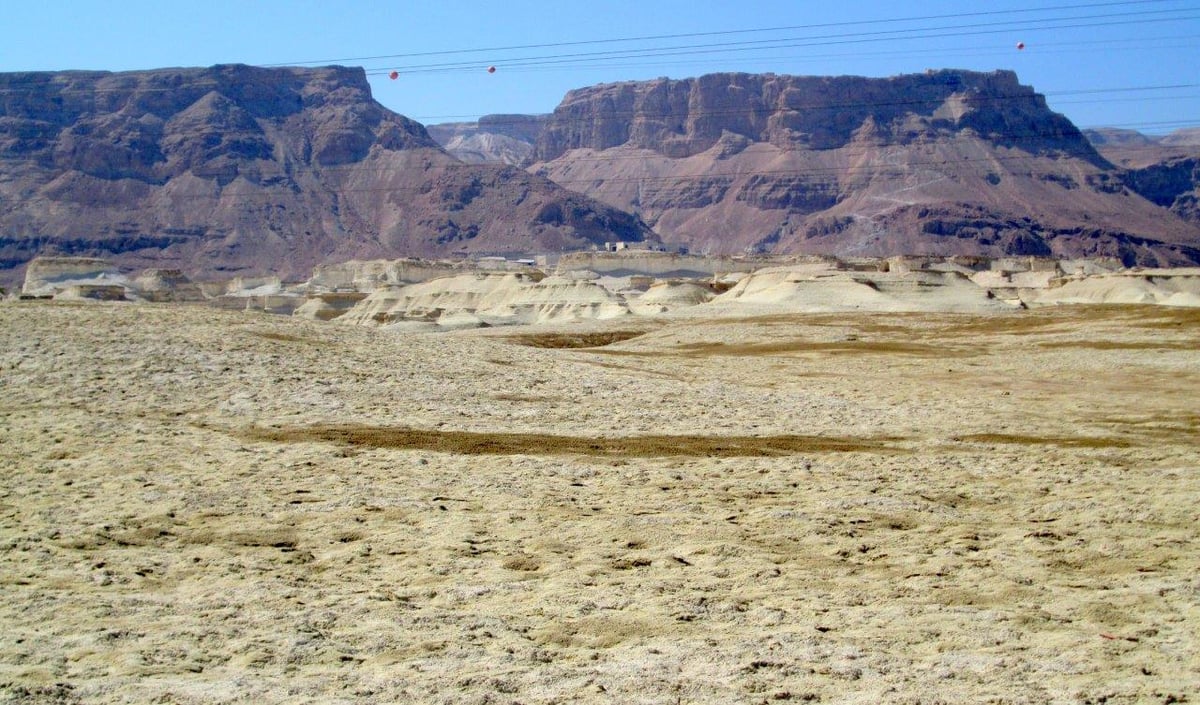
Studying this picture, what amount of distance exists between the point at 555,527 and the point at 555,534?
0.27 metres

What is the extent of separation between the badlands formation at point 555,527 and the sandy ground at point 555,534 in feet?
0.14

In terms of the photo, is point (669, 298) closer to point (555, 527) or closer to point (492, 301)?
point (492, 301)

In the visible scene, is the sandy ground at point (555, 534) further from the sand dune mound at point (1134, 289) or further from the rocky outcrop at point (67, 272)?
the rocky outcrop at point (67, 272)

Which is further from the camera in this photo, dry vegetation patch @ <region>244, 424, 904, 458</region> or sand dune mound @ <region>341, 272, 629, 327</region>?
sand dune mound @ <region>341, 272, 629, 327</region>

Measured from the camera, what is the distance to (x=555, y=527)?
11.6m

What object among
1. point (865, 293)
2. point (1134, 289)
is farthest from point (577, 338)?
point (1134, 289)

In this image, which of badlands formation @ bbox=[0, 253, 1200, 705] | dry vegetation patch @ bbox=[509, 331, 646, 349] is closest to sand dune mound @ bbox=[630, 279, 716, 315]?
dry vegetation patch @ bbox=[509, 331, 646, 349]

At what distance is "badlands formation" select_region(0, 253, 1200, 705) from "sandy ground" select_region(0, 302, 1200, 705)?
42mm

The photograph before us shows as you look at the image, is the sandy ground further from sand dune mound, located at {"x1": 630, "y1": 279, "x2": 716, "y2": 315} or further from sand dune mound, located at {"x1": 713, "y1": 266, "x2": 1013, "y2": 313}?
sand dune mound, located at {"x1": 630, "y1": 279, "x2": 716, "y2": 315}

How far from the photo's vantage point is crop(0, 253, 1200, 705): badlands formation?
7645mm

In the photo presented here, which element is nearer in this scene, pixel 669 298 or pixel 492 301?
pixel 669 298

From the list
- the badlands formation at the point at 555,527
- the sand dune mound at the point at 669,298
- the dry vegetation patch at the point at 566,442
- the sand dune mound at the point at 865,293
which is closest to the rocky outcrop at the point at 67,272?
the sand dune mound at the point at 669,298

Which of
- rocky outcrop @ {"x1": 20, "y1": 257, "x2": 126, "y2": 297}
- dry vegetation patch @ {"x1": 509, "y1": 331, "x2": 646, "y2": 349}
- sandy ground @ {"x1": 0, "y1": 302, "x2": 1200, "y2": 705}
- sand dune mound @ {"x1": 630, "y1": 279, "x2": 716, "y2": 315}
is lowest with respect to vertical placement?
dry vegetation patch @ {"x1": 509, "y1": 331, "x2": 646, "y2": 349}

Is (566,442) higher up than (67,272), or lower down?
lower down
